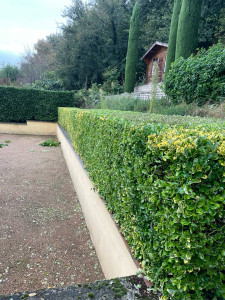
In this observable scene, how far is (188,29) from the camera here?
1069 cm

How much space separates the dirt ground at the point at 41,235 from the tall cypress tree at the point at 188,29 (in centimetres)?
936

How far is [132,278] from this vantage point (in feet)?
4.62

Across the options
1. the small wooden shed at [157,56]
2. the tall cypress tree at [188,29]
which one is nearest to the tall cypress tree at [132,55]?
the small wooden shed at [157,56]

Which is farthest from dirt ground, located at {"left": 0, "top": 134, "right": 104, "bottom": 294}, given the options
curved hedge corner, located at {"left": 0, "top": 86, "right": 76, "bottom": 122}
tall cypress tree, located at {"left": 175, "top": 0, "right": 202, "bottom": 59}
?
tall cypress tree, located at {"left": 175, "top": 0, "right": 202, "bottom": 59}

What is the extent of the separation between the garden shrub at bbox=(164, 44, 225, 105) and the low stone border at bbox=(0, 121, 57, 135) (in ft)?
32.2

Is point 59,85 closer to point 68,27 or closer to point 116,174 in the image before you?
point 68,27

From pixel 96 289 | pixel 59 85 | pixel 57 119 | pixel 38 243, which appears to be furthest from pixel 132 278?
pixel 59 85

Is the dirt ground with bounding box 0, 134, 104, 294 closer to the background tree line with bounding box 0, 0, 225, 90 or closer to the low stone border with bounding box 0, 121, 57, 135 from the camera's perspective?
the low stone border with bounding box 0, 121, 57, 135

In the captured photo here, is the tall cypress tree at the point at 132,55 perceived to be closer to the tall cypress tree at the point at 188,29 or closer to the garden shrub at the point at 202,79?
the tall cypress tree at the point at 188,29

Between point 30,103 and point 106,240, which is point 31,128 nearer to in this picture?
point 30,103

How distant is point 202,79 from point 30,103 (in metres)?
11.5

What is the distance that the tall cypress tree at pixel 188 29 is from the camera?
10.6 m

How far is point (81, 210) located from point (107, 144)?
2123 mm

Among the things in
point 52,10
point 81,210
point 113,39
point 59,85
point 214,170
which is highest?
point 52,10
